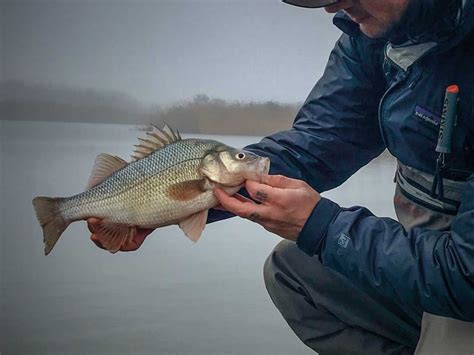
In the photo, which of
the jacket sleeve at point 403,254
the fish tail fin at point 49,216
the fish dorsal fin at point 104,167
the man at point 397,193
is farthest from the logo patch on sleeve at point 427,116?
the fish tail fin at point 49,216

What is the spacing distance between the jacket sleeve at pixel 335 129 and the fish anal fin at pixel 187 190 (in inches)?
7.9

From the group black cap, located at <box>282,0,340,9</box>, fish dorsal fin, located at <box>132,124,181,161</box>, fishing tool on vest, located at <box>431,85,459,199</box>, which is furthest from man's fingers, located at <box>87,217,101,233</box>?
fishing tool on vest, located at <box>431,85,459,199</box>

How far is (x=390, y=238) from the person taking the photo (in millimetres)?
1402

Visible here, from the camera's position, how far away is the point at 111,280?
2.10 m

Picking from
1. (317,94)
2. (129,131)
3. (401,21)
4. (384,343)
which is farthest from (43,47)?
(384,343)

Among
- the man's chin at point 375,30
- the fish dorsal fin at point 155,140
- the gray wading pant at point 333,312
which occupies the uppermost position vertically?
the man's chin at point 375,30

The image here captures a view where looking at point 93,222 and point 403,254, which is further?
point 93,222

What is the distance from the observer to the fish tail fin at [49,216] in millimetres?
1611

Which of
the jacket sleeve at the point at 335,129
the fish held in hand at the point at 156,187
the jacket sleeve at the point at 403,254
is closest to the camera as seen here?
the jacket sleeve at the point at 403,254

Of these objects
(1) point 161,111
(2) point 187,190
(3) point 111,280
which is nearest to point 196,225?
(2) point 187,190

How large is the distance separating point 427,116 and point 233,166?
428 millimetres

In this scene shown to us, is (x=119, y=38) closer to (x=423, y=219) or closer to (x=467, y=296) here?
(x=423, y=219)

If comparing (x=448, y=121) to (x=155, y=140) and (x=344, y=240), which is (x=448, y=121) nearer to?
(x=344, y=240)

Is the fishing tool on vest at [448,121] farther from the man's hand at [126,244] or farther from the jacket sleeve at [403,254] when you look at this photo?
the man's hand at [126,244]
